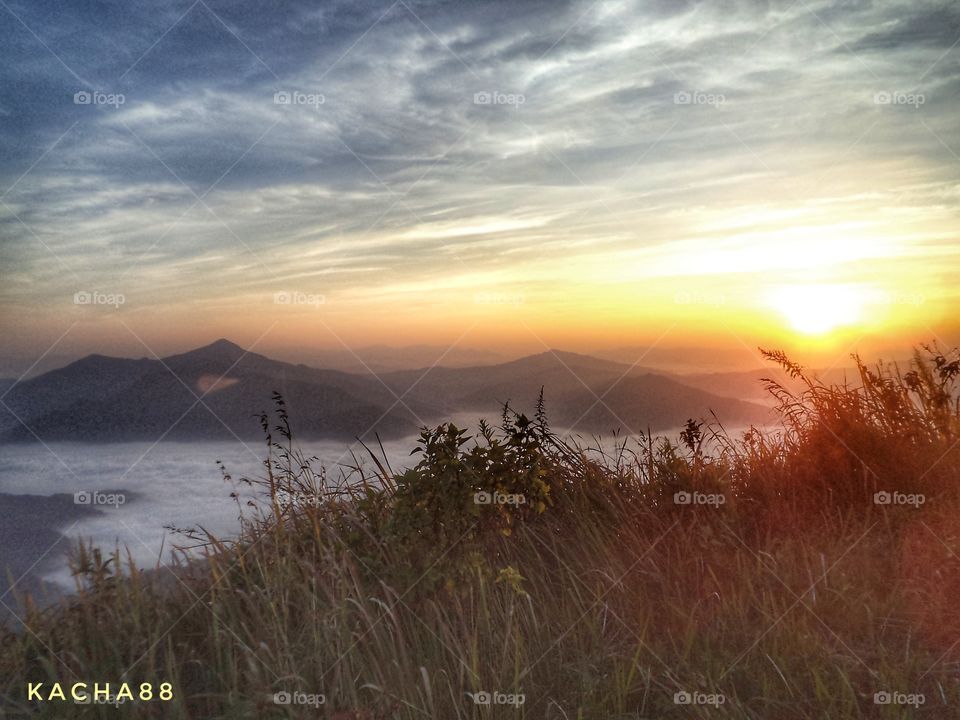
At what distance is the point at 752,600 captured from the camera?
22.1ft

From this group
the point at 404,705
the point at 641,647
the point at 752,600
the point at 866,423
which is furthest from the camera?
the point at 866,423

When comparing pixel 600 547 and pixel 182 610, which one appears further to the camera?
pixel 600 547

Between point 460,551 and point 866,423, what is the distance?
5288 mm

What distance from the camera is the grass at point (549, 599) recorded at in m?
5.62

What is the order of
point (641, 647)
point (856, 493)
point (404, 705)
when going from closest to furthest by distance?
point (404, 705)
point (641, 647)
point (856, 493)

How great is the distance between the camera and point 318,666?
5785mm

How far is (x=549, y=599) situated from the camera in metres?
6.99

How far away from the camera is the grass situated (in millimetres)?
5621

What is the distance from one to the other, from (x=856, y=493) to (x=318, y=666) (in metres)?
5.92

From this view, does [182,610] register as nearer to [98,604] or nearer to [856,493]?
[98,604]

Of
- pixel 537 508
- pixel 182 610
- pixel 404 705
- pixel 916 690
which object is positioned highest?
pixel 537 508

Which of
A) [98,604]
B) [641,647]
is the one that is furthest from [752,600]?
[98,604]

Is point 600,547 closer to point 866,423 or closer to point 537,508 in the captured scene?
point 537,508

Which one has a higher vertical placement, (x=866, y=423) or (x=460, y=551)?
(x=866, y=423)
